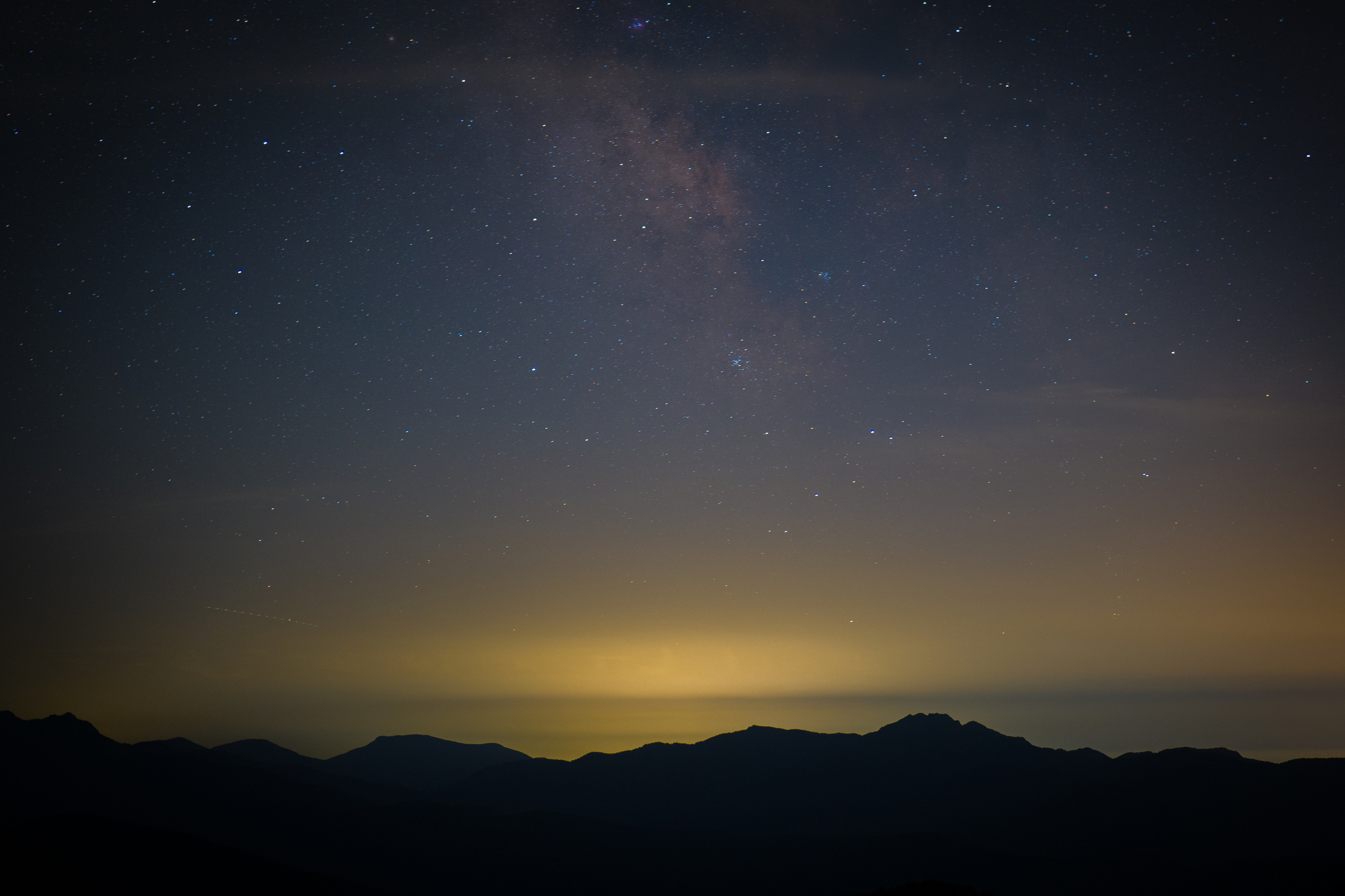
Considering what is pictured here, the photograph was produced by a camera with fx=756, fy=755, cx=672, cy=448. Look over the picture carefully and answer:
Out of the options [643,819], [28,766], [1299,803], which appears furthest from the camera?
[643,819]

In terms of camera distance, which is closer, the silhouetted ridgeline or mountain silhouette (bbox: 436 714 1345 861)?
the silhouetted ridgeline

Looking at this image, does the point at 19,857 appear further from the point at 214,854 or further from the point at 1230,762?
the point at 1230,762

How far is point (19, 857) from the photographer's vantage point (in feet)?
202

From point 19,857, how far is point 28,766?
84.7m

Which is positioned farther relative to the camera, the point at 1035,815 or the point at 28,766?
the point at 1035,815

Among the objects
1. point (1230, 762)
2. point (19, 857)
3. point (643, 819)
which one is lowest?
point (643, 819)

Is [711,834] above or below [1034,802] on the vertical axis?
above

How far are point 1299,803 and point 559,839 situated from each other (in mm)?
135140

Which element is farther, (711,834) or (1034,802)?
(1034,802)

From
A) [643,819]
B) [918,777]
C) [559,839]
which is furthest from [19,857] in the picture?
[918,777]

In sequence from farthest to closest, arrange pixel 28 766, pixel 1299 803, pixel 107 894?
pixel 1299 803
pixel 28 766
pixel 107 894

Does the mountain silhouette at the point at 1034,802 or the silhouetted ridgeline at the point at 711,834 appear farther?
the mountain silhouette at the point at 1034,802

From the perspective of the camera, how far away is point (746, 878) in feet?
407

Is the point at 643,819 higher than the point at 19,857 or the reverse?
the reverse
